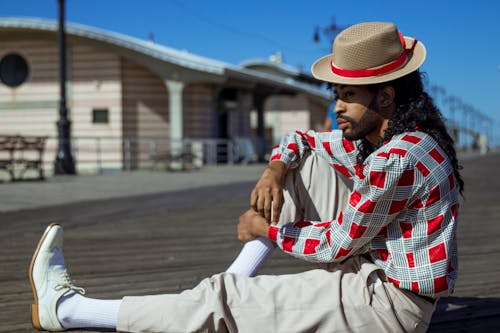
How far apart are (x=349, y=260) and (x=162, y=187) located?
30.1 feet

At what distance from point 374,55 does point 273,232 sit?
705 mm

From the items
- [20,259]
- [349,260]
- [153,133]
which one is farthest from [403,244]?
[153,133]

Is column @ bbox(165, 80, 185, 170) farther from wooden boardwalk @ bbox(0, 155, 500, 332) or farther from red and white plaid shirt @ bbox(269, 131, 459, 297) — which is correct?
red and white plaid shirt @ bbox(269, 131, 459, 297)

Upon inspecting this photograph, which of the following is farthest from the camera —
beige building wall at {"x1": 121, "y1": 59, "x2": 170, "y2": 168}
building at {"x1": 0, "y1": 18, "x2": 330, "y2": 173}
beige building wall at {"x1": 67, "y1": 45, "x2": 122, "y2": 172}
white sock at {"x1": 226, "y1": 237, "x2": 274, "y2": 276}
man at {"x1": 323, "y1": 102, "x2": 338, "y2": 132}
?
beige building wall at {"x1": 121, "y1": 59, "x2": 170, "y2": 168}

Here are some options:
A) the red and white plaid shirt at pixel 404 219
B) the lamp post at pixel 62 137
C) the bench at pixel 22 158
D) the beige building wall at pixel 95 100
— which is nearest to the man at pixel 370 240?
the red and white plaid shirt at pixel 404 219

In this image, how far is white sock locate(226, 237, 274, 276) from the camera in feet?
7.53

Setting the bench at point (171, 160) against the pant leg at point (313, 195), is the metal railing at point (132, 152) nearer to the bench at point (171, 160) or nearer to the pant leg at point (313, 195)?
the bench at point (171, 160)

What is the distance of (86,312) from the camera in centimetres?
223

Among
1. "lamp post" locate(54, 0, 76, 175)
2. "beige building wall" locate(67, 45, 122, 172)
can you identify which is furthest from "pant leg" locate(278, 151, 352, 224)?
"beige building wall" locate(67, 45, 122, 172)

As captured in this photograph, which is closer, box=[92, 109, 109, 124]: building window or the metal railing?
the metal railing

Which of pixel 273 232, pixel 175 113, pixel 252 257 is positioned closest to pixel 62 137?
pixel 175 113

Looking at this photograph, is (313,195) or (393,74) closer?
(393,74)

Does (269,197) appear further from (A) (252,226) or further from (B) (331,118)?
(B) (331,118)

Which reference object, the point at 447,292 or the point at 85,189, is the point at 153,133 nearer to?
the point at 85,189
